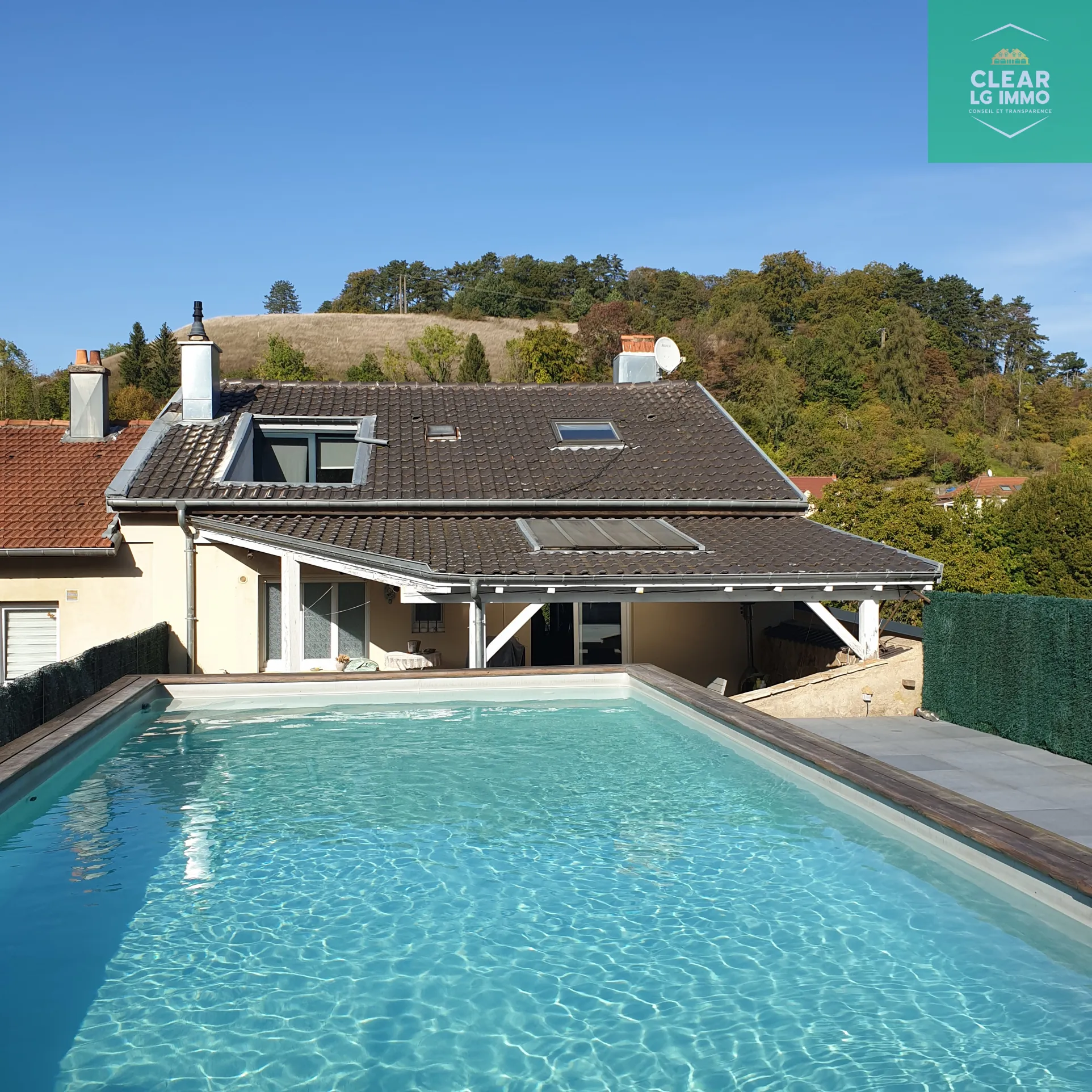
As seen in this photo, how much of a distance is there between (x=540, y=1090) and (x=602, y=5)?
2238 centimetres

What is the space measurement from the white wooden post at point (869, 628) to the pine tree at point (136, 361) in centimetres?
4920

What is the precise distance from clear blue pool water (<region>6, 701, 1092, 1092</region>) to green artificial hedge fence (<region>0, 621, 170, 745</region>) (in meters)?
0.86

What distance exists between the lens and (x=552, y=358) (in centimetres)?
5875

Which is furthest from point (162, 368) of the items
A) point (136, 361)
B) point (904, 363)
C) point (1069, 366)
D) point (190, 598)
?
Answer: point (1069, 366)

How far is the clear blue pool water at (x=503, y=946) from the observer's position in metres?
3.96

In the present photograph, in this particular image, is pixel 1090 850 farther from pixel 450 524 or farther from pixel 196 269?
pixel 196 269

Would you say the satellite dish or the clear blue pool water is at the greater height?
the satellite dish

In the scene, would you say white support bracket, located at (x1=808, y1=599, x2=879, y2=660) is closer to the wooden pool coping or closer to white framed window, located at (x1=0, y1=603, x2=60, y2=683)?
the wooden pool coping

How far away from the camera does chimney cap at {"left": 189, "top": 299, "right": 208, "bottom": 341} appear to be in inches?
688

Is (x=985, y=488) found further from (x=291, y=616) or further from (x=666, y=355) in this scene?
(x=291, y=616)

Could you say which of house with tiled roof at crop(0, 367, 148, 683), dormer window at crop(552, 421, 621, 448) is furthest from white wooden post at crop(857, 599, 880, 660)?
house with tiled roof at crop(0, 367, 148, 683)

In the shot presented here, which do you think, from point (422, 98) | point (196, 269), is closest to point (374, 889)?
point (422, 98)

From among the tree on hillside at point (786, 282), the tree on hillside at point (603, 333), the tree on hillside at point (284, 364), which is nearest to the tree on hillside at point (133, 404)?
the tree on hillside at point (284, 364)

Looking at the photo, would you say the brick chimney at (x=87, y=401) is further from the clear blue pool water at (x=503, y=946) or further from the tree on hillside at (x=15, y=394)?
the tree on hillside at (x=15, y=394)
